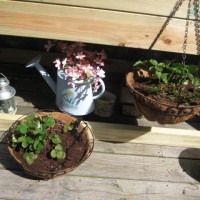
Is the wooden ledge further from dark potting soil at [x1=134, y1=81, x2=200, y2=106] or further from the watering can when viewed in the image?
dark potting soil at [x1=134, y1=81, x2=200, y2=106]

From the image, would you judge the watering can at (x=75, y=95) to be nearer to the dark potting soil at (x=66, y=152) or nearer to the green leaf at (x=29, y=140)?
the dark potting soil at (x=66, y=152)

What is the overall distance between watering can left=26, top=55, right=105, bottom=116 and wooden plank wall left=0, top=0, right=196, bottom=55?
0.97 ft

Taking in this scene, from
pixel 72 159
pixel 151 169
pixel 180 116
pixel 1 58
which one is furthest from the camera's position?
pixel 1 58

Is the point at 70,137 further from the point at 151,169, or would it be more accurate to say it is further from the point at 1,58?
the point at 1,58

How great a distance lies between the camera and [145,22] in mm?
1605

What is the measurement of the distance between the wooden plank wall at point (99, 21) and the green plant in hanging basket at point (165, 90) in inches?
5.2

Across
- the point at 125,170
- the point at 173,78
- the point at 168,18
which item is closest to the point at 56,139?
the point at 125,170

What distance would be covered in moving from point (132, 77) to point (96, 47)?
84 cm

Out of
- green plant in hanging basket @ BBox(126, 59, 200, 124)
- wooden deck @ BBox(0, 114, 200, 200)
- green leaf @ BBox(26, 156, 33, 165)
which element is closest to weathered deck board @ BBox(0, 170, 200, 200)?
wooden deck @ BBox(0, 114, 200, 200)

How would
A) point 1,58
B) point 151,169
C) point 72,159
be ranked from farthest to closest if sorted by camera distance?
point 1,58, point 151,169, point 72,159

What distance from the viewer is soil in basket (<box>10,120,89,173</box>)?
1.62 meters

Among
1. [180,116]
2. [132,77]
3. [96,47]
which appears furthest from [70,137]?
[96,47]

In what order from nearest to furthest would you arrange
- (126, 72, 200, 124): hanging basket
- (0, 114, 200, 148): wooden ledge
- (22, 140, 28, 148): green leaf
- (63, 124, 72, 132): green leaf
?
(126, 72, 200, 124): hanging basket → (22, 140, 28, 148): green leaf → (63, 124, 72, 132): green leaf → (0, 114, 200, 148): wooden ledge

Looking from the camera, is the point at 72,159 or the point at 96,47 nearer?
the point at 72,159
